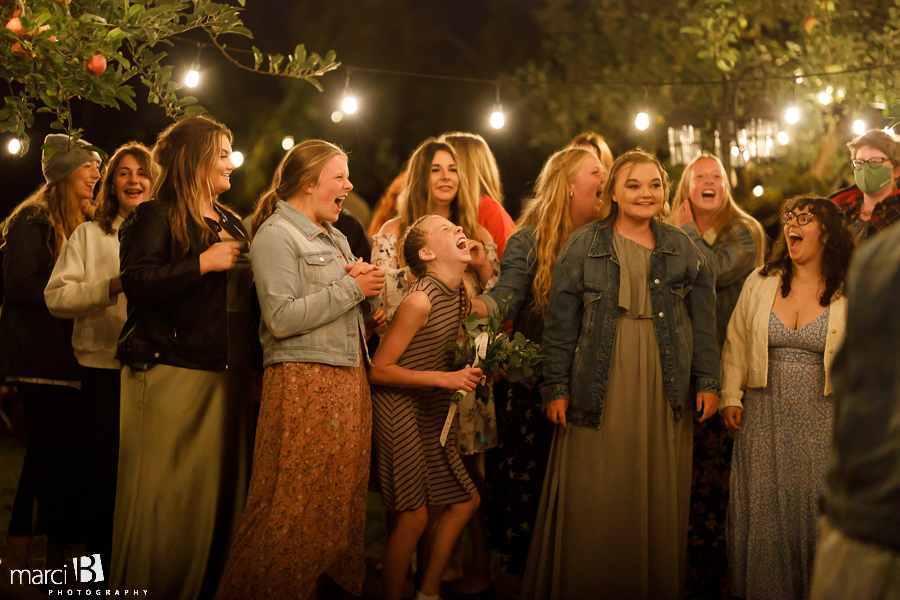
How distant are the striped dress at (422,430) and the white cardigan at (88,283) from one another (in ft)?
4.17

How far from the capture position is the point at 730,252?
13.4ft

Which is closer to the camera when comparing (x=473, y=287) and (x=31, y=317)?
(x=31, y=317)

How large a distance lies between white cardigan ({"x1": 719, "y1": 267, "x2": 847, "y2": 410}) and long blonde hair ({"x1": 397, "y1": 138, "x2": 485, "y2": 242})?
1.36 meters

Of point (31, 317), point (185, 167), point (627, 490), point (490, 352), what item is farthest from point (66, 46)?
point (627, 490)

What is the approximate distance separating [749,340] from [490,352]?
127 centimetres

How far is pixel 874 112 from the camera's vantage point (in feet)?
24.0

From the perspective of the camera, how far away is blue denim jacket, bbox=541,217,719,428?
334 cm

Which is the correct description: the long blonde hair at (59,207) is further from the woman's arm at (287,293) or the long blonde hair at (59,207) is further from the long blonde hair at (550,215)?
the long blonde hair at (550,215)

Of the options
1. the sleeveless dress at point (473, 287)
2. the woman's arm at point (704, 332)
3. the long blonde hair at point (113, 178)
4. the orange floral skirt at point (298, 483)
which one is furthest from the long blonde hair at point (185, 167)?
the woman's arm at point (704, 332)

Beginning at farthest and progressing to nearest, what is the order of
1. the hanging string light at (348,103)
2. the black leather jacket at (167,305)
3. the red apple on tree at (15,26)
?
1. the hanging string light at (348,103)
2. the black leather jacket at (167,305)
3. the red apple on tree at (15,26)

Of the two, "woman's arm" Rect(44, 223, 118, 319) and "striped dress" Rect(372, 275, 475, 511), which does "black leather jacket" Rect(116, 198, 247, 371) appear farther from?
"striped dress" Rect(372, 275, 475, 511)

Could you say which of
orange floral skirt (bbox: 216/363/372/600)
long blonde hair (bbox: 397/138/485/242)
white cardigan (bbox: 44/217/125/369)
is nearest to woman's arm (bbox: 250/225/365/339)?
orange floral skirt (bbox: 216/363/372/600)

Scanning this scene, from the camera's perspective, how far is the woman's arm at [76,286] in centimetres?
324

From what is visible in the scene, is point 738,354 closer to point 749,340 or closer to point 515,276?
point 749,340
